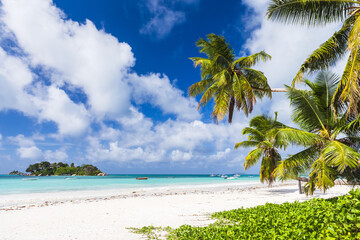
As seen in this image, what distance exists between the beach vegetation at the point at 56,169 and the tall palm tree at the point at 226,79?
93605 millimetres

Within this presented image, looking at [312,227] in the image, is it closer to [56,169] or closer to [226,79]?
[226,79]

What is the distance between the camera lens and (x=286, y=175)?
886 centimetres

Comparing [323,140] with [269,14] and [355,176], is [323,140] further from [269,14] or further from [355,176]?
[269,14]

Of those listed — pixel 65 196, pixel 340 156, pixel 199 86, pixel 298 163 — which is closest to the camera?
pixel 340 156

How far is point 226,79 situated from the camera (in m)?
10.7

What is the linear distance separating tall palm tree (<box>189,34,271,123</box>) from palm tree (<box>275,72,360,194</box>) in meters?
1.76

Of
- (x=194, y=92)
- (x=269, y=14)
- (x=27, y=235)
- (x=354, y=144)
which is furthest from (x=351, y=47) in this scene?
(x=27, y=235)

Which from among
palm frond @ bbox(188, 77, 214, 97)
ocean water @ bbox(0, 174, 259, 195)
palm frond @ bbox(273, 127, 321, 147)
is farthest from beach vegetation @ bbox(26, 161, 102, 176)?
palm frond @ bbox(273, 127, 321, 147)

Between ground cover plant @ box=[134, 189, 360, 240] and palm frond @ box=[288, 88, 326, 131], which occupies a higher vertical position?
palm frond @ box=[288, 88, 326, 131]

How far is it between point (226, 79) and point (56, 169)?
10305 cm

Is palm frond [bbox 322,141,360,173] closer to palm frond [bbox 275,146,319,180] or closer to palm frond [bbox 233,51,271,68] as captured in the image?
palm frond [bbox 275,146,319,180]

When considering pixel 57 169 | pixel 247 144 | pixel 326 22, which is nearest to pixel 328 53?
pixel 326 22

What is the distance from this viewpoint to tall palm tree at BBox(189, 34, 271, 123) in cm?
1039

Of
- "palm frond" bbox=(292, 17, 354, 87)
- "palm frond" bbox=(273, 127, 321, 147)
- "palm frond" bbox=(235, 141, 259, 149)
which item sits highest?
"palm frond" bbox=(292, 17, 354, 87)
